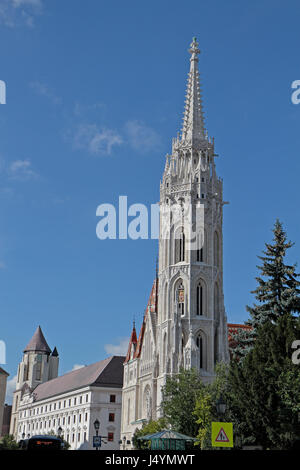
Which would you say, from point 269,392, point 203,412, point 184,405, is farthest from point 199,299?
point 269,392

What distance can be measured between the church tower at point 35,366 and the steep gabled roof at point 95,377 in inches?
985

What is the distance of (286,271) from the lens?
46.1 m

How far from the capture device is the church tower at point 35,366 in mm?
159500

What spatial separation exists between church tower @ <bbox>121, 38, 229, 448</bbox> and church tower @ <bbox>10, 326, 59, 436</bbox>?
3114 inches

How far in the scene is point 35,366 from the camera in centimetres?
16162

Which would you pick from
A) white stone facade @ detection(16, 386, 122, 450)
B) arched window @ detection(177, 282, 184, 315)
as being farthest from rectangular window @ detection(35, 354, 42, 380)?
arched window @ detection(177, 282, 184, 315)

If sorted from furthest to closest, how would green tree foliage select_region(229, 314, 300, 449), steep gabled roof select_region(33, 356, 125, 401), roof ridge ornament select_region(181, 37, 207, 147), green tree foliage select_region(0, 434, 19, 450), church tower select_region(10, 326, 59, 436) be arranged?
church tower select_region(10, 326, 59, 436)
steep gabled roof select_region(33, 356, 125, 401)
roof ridge ornament select_region(181, 37, 207, 147)
green tree foliage select_region(0, 434, 19, 450)
green tree foliage select_region(229, 314, 300, 449)

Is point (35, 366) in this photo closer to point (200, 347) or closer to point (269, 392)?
point (200, 347)

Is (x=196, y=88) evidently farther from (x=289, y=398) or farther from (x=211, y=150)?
(x=289, y=398)

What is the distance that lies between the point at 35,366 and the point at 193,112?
3824 inches

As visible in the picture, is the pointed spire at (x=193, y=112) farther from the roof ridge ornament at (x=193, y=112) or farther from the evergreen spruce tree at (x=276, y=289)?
the evergreen spruce tree at (x=276, y=289)

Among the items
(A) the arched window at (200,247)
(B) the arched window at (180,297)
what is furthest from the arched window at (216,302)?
(B) the arched window at (180,297)

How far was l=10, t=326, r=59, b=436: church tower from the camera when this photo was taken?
160 meters

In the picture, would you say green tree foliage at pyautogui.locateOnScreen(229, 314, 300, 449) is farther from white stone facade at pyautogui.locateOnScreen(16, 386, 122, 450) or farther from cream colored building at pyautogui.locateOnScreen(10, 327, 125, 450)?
white stone facade at pyautogui.locateOnScreen(16, 386, 122, 450)
